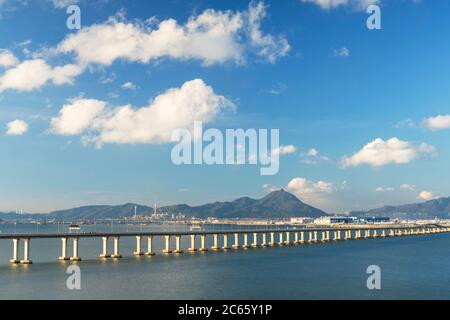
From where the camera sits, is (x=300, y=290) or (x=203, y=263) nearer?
(x=300, y=290)

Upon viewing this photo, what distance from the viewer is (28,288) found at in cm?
5700

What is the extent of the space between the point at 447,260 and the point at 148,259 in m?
62.5

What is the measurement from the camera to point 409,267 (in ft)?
281

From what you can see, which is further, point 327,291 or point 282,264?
point 282,264

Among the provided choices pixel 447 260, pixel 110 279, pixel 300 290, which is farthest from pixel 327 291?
pixel 447 260
